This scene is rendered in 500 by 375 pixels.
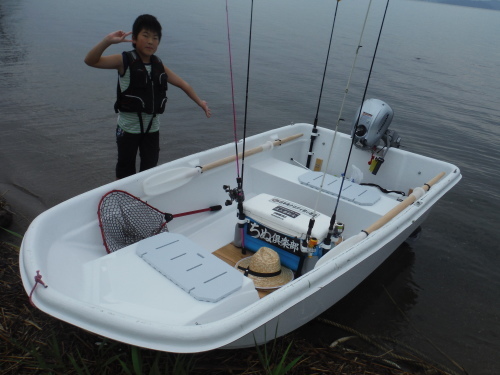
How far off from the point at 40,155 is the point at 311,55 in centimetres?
1026

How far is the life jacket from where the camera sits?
2.97 meters

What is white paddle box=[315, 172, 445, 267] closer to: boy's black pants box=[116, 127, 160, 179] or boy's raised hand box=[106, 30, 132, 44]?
boy's black pants box=[116, 127, 160, 179]

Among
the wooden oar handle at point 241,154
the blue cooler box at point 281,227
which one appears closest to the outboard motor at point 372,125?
the wooden oar handle at point 241,154

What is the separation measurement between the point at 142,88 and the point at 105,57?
31 cm

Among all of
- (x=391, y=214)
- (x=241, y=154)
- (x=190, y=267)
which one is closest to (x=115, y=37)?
(x=241, y=154)

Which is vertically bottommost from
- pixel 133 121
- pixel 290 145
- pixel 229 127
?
Answer: pixel 229 127

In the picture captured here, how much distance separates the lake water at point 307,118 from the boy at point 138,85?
153 cm

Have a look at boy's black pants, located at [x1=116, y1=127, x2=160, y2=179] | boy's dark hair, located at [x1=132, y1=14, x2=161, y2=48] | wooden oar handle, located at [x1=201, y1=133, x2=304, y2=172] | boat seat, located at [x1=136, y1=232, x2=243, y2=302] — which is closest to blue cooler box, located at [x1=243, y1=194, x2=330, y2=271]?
wooden oar handle, located at [x1=201, y1=133, x2=304, y2=172]

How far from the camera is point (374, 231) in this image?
2928mm

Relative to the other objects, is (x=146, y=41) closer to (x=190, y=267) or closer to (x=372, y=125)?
(x=190, y=267)

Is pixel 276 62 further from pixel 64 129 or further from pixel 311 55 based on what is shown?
pixel 64 129

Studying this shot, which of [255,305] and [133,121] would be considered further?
[133,121]

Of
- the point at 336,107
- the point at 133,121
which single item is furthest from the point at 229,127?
the point at 133,121

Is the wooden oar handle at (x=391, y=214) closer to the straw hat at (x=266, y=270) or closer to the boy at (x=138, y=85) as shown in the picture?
the straw hat at (x=266, y=270)
